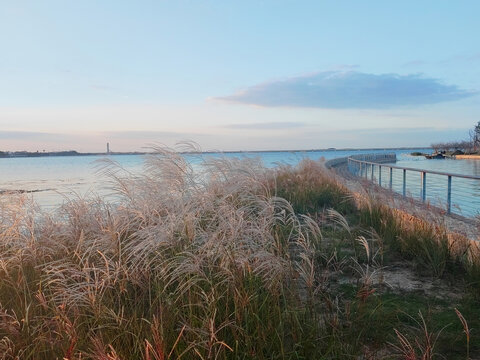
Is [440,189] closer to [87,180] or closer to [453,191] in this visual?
[453,191]

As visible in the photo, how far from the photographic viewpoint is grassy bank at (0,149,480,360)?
2.54 m

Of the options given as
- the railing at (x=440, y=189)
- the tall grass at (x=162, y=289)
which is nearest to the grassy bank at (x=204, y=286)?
the tall grass at (x=162, y=289)

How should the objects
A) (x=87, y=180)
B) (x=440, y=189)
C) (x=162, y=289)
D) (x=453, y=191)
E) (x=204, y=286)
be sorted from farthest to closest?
1. (x=87, y=180)
2. (x=440, y=189)
3. (x=453, y=191)
4. (x=162, y=289)
5. (x=204, y=286)

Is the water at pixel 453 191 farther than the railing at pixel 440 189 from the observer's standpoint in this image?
No

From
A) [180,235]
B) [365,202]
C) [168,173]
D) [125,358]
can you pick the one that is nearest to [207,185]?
[168,173]

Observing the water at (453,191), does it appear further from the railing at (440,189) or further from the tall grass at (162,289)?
the tall grass at (162,289)

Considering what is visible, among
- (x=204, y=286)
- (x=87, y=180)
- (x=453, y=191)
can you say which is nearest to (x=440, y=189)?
(x=453, y=191)

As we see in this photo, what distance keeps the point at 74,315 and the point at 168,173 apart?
2.14m

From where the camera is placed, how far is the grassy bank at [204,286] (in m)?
2.54

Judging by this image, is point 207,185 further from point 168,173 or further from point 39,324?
point 39,324

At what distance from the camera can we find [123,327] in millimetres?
2566

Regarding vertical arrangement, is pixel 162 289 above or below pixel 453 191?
above

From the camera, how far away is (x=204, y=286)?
9.68 ft

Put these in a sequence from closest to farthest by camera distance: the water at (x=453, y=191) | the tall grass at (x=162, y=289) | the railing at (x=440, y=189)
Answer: the tall grass at (x=162, y=289)
the water at (x=453, y=191)
the railing at (x=440, y=189)
